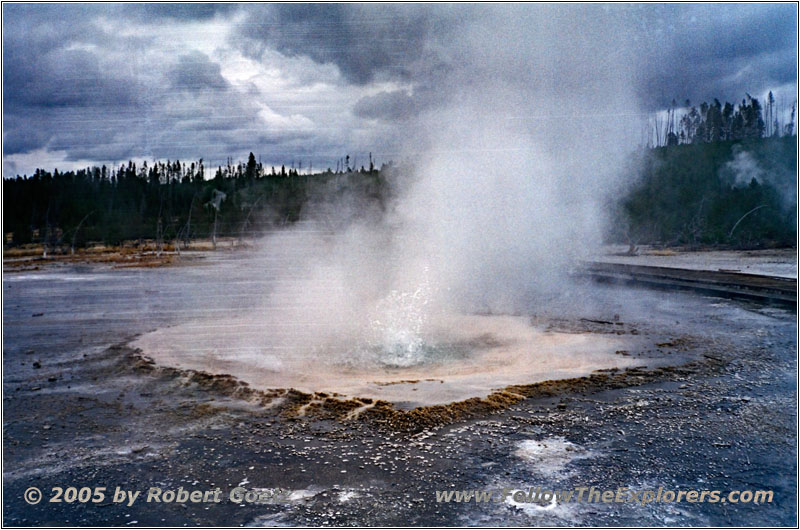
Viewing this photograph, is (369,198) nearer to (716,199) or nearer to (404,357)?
(404,357)

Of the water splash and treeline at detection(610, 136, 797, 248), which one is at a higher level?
treeline at detection(610, 136, 797, 248)

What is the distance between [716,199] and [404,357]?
34793 mm

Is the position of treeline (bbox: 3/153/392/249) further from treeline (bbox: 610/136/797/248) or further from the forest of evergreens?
treeline (bbox: 610/136/797/248)

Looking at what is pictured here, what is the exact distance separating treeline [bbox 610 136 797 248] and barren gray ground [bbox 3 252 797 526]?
25085 millimetres

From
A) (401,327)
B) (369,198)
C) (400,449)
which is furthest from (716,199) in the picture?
(400,449)

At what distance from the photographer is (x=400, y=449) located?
496 cm

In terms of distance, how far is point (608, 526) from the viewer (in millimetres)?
3812

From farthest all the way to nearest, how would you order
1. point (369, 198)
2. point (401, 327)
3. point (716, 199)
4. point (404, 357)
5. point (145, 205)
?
point (145, 205) < point (716, 199) < point (369, 198) < point (401, 327) < point (404, 357)

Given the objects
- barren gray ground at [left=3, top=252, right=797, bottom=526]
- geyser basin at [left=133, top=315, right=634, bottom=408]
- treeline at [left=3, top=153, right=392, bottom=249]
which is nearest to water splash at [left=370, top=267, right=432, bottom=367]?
geyser basin at [left=133, top=315, right=634, bottom=408]

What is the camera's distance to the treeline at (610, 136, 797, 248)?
98.0ft

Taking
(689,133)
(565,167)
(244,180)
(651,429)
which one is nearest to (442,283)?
(565,167)

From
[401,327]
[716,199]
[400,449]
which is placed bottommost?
[400,449]

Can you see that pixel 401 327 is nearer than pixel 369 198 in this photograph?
Yes

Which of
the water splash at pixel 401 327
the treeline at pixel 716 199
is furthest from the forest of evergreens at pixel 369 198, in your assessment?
the water splash at pixel 401 327
